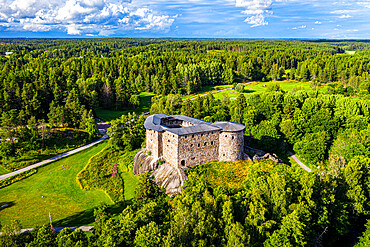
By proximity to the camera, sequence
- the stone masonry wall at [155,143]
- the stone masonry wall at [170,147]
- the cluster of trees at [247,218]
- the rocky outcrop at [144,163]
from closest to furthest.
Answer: the cluster of trees at [247,218], the stone masonry wall at [170,147], the stone masonry wall at [155,143], the rocky outcrop at [144,163]

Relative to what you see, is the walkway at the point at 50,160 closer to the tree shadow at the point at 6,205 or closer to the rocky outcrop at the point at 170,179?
the tree shadow at the point at 6,205

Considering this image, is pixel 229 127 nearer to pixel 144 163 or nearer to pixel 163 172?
pixel 163 172

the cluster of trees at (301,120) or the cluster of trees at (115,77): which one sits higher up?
the cluster of trees at (115,77)

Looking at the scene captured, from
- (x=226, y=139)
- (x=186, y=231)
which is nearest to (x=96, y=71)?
(x=226, y=139)

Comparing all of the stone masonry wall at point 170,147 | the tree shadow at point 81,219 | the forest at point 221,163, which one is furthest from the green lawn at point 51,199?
the stone masonry wall at point 170,147

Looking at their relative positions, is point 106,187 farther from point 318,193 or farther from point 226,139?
point 318,193

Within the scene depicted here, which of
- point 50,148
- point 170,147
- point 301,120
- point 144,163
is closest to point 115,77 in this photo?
point 50,148
